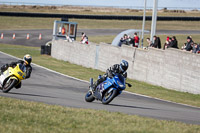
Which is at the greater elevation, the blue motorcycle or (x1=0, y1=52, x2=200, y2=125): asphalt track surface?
the blue motorcycle

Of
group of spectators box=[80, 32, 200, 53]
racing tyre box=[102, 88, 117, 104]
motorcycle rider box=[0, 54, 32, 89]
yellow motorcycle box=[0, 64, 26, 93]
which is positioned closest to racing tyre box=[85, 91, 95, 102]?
racing tyre box=[102, 88, 117, 104]

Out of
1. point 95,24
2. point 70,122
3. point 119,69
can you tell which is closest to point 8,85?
point 119,69

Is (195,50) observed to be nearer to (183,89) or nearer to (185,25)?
(183,89)

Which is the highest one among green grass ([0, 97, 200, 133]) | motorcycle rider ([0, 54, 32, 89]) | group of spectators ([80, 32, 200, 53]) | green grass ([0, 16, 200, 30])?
green grass ([0, 16, 200, 30])

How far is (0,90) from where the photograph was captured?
14.7 metres

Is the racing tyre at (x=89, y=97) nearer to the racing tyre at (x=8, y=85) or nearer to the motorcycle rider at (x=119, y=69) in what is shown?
the motorcycle rider at (x=119, y=69)

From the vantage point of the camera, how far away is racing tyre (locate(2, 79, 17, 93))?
1368 centimetres

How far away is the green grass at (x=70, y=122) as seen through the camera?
27.2 ft

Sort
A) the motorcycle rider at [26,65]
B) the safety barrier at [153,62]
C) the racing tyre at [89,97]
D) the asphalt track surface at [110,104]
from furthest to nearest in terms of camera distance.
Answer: the safety barrier at [153,62] < the racing tyre at [89,97] < the motorcycle rider at [26,65] < the asphalt track surface at [110,104]

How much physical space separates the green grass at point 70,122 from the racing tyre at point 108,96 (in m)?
1.74

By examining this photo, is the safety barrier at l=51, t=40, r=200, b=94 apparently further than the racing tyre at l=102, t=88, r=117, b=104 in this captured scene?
Yes

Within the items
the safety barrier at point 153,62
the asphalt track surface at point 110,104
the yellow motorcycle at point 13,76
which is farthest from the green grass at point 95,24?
the yellow motorcycle at point 13,76

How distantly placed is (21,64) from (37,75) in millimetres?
8839

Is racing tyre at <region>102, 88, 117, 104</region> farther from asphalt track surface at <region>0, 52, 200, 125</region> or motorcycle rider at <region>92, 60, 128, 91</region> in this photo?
motorcycle rider at <region>92, 60, 128, 91</region>
